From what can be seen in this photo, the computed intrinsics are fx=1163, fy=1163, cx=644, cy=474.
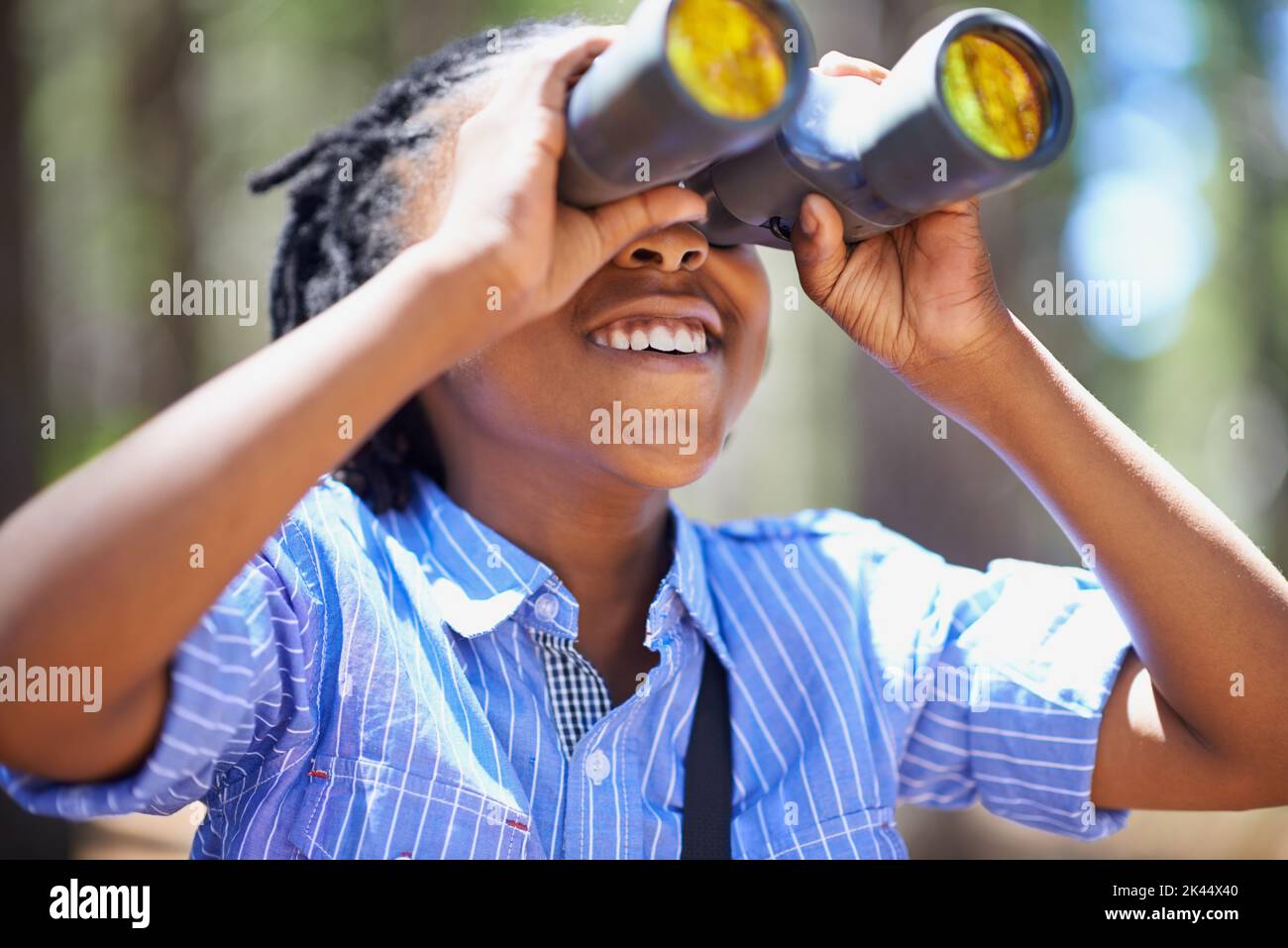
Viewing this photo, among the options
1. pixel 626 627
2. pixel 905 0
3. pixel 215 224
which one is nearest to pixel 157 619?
pixel 626 627

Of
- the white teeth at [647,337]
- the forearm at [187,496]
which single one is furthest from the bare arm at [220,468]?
the white teeth at [647,337]

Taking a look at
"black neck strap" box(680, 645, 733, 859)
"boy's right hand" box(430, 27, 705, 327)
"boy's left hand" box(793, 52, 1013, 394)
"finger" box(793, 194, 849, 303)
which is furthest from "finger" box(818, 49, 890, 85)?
"black neck strap" box(680, 645, 733, 859)

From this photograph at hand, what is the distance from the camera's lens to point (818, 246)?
1284 mm

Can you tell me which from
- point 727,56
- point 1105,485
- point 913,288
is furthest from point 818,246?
point 1105,485

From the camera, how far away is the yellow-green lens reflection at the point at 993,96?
1.09 meters

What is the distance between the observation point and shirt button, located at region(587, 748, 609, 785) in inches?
49.9

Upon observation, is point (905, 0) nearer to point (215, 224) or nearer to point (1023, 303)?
point (1023, 303)

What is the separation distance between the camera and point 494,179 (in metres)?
1.06

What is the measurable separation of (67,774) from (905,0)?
3.24 meters

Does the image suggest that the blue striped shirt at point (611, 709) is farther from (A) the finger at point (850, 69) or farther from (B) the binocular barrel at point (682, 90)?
(A) the finger at point (850, 69)

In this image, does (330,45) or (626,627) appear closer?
(626,627)

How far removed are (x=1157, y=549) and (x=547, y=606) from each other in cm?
70

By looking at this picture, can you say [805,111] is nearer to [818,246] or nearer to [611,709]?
[818,246]

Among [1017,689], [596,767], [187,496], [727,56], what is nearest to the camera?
[187,496]
